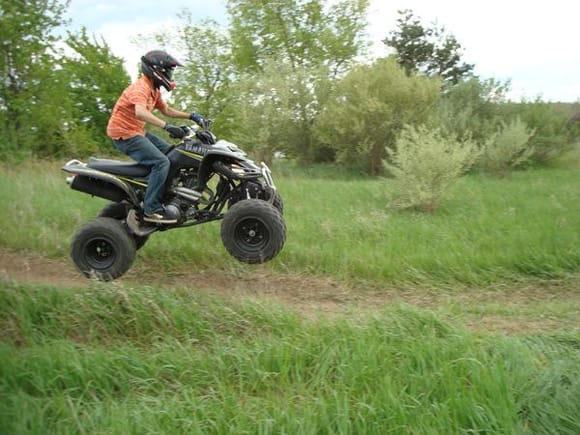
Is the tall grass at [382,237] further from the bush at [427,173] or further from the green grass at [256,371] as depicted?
the green grass at [256,371]

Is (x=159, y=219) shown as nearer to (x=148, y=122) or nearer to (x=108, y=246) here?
(x=108, y=246)

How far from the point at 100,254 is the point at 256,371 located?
10.1 feet

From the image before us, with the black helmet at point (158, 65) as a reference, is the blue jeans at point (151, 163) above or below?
below

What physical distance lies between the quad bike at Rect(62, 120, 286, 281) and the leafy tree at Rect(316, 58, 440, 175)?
12.7 m

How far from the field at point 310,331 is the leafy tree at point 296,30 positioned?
2745 centimetres

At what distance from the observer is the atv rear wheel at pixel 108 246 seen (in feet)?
18.6

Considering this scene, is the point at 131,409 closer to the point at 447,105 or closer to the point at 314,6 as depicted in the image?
the point at 447,105

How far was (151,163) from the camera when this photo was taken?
5.69 metres

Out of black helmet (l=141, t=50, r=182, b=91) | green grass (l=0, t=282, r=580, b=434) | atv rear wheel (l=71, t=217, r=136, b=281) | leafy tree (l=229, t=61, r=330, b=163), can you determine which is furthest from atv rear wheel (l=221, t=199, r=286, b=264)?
leafy tree (l=229, t=61, r=330, b=163)

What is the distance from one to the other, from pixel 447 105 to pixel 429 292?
627 inches

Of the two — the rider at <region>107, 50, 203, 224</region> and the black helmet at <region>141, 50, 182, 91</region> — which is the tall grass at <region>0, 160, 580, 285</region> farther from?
the black helmet at <region>141, 50, 182, 91</region>

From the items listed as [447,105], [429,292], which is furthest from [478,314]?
[447,105]

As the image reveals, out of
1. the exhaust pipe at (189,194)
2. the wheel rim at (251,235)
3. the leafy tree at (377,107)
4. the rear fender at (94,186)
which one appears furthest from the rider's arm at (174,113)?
the leafy tree at (377,107)

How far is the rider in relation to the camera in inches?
220
